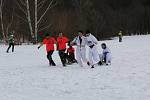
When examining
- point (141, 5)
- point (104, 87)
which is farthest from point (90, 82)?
point (141, 5)

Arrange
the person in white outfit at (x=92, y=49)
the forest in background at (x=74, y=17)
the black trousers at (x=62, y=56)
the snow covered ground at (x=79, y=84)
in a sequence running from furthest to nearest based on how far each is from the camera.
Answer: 1. the forest in background at (x=74, y=17)
2. the black trousers at (x=62, y=56)
3. the person in white outfit at (x=92, y=49)
4. the snow covered ground at (x=79, y=84)

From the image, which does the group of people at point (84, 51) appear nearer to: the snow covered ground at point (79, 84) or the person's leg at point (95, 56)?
the person's leg at point (95, 56)

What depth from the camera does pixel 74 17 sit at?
2805 inches

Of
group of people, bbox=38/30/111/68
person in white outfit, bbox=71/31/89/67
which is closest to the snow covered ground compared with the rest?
group of people, bbox=38/30/111/68

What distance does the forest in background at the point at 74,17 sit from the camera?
59188 millimetres

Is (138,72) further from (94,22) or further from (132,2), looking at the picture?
(132,2)

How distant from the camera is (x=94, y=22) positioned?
75312 millimetres

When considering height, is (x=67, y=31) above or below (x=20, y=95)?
above

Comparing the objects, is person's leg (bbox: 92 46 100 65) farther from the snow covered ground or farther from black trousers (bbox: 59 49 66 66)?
black trousers (bbox: 59 49 66 66)

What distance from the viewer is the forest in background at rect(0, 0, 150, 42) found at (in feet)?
194

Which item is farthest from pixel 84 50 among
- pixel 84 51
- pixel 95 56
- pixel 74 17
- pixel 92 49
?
pixel 74 17

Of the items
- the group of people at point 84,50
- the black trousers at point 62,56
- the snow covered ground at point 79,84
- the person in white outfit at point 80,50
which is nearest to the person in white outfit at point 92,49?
the group of people at point 84,50

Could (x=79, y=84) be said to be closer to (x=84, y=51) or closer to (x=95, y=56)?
(x=95, y=56)

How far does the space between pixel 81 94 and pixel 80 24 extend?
58.2m
